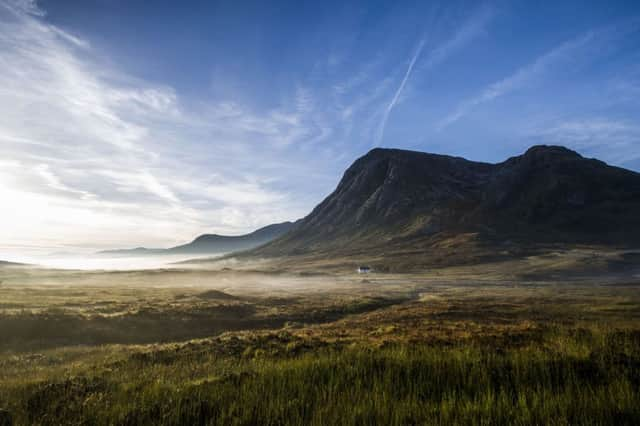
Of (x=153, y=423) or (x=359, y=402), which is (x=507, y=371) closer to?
(x=359, y=402)

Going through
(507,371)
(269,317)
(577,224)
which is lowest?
(269,317)

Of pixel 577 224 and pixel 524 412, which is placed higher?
pixel 577 224

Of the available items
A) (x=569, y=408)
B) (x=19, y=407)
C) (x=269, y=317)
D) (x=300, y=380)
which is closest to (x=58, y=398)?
(x=19, y=407)

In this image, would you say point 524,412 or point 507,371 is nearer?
point 524,412

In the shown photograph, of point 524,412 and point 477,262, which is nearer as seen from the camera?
point 524,412

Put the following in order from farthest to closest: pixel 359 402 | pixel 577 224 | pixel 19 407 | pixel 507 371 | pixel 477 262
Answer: pixel 577 224 < pixel 477 262 < pixel 507 371 < pixel 19 407 < pixel 359 402

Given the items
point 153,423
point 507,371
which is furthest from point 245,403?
point 507,371

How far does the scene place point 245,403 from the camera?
198 inches

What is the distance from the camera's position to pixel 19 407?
560 cm

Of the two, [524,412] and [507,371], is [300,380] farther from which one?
[507,371]

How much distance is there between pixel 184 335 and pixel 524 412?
98.9 ft

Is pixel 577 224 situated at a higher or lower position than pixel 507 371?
higher

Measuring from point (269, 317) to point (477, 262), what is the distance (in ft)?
380

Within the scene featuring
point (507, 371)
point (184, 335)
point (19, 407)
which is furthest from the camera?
point (184, 335)
